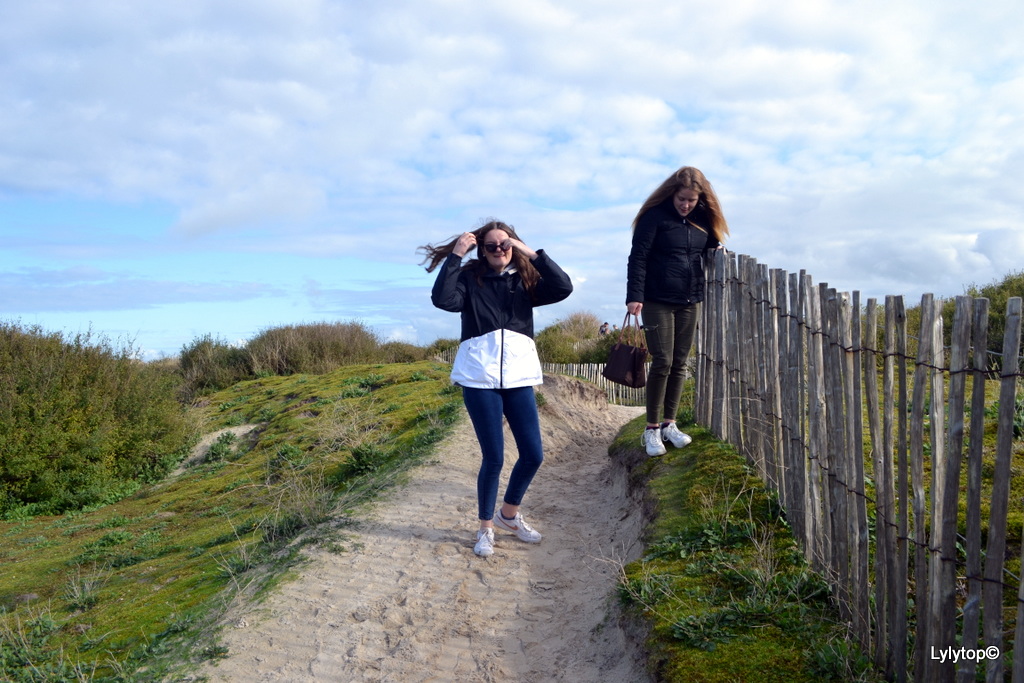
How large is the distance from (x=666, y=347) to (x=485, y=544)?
85.9 inches

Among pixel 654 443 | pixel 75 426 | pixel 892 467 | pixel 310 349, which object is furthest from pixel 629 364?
pixel 310 349

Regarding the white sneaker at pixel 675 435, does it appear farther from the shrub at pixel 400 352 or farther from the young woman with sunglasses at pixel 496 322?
the shrub at pixel 400 352

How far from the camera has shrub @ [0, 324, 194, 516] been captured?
12688 millimetres

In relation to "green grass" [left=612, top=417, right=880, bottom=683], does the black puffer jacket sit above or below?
above

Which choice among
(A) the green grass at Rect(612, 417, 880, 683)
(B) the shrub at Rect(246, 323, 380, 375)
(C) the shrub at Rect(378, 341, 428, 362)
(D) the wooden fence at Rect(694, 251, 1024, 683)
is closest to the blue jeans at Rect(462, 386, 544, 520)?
(A) the green grass at Rect(612, 417, 880, 683)

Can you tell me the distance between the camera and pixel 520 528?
6270mm

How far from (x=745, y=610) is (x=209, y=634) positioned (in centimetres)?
324

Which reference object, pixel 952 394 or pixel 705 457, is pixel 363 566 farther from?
pixel 952 394

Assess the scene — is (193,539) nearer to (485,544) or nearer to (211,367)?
(485,544)

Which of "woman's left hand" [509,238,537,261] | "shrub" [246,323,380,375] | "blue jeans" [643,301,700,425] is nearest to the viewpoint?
"woman's left hand" [509,238,537,261]

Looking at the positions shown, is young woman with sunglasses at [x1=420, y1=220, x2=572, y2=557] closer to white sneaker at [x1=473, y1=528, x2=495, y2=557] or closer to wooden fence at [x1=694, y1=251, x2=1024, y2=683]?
white sneaker at [x1=473, y1=528, x2=495, y2=557]

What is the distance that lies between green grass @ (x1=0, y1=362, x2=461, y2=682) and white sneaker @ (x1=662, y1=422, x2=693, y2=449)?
265 centimetres

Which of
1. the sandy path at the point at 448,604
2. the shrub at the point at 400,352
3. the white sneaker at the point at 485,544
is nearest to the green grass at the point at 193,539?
the sandy path at the point at 448,604

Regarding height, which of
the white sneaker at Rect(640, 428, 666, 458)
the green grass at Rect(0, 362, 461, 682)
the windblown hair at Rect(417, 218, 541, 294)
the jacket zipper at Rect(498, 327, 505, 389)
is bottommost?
the green grass at Rect(0, 362, 461, 682)
